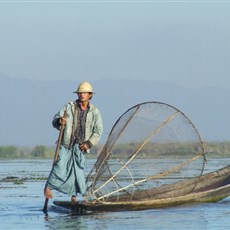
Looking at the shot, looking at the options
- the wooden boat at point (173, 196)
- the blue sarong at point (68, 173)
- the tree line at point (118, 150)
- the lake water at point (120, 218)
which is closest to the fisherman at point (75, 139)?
the blue sarong at point (68, 173)

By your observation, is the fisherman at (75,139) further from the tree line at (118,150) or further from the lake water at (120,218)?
the tree line at (118,150)

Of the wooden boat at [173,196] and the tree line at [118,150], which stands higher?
the tree line at [118,150]

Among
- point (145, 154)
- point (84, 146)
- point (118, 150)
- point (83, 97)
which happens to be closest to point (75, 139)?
point (84, 146)

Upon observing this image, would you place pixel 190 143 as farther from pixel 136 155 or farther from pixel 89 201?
pixel 89 201

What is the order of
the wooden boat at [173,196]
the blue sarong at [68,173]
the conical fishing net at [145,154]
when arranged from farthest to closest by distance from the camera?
the conical fishing net at [145,154], the blue sarong at [68,173], the wooden boat at [173,196]

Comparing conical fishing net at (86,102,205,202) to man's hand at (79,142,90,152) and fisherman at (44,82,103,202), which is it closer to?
fisherman at (44,82,103,202)

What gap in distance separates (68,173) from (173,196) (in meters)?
2.02

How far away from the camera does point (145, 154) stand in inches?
625

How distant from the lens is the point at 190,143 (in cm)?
1548

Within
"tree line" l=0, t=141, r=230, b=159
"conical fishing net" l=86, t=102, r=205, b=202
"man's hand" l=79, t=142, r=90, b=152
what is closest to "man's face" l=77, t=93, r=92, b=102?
"man's hand" l=79, t=142, r=90, b=152

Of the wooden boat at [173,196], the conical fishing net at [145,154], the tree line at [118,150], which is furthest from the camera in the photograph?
the tree line at [118,150]

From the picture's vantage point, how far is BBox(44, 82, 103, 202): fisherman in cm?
1434

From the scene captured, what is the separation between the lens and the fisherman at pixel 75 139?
47.0 ft

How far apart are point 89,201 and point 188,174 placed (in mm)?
2350
